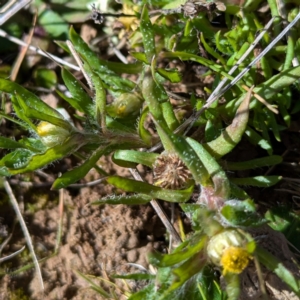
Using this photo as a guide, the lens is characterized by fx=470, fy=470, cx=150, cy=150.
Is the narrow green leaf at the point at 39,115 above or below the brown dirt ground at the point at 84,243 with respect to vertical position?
above

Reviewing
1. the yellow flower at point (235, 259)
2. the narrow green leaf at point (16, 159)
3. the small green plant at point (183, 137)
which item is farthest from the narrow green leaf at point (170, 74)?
the yellow flower at point (235, 259)

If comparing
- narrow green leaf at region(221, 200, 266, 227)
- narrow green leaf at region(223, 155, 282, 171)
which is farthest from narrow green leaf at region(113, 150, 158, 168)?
narrow green leaf at region(221, 200, 266, 227)

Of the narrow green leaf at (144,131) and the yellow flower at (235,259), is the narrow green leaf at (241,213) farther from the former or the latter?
the narrow green leaf at (144,131)

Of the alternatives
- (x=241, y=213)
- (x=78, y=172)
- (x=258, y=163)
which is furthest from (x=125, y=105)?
(x=241, y=213)

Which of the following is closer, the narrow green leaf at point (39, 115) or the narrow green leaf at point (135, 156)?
the narrow green leaf at point (39, 115)

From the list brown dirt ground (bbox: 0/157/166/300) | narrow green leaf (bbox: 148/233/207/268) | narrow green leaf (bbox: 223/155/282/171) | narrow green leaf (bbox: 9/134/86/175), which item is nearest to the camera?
narrow green leaf (bbox: 148/233/207/268)

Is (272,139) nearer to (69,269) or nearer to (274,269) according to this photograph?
(274,269)

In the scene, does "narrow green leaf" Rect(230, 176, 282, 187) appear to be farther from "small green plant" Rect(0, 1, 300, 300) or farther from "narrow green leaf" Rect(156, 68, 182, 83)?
"narrow green leaf" Rect(156, 68, 182, 83)

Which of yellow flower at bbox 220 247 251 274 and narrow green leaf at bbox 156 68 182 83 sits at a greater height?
narrow green leaf at bbox 156 68 182 83

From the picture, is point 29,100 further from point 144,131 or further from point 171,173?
point 171,173
